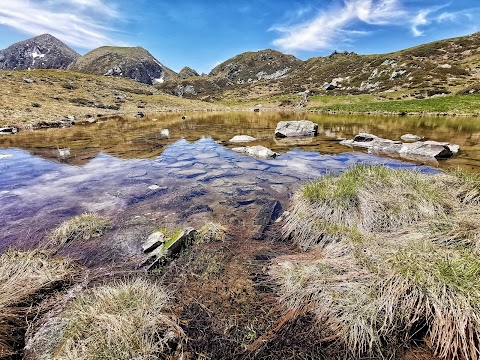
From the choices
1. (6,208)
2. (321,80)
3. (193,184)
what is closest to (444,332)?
(193,184)

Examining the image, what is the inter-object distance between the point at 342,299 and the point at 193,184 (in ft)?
27.9

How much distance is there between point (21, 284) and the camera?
16.1ft

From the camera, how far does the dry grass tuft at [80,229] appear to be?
7.17 m

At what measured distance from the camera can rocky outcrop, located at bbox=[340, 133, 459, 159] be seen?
1571cm

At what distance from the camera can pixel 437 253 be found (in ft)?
14.9

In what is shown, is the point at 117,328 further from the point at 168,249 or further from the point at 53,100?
the point at 53,100

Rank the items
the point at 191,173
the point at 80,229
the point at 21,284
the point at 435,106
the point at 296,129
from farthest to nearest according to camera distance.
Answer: the point at 435,106
the point at 296,129
the point at 191,173
the point at 80,229
the point at 21,284

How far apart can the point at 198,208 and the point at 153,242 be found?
8.85 ft

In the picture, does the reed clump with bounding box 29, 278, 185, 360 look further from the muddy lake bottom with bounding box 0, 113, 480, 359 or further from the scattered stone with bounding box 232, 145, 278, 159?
the scattered stone with bounding box 232, 145, 278, 159

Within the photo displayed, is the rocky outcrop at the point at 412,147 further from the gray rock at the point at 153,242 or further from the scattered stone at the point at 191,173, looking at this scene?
the gray rock at the point at 153,242

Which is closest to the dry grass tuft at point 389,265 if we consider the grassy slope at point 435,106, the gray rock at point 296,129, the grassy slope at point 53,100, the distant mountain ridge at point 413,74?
the gray rock at point 296,129

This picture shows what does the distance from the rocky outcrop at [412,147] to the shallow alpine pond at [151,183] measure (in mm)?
753

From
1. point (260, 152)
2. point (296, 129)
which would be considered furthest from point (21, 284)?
point (296, 129)

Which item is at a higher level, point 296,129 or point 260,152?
point 260,152
